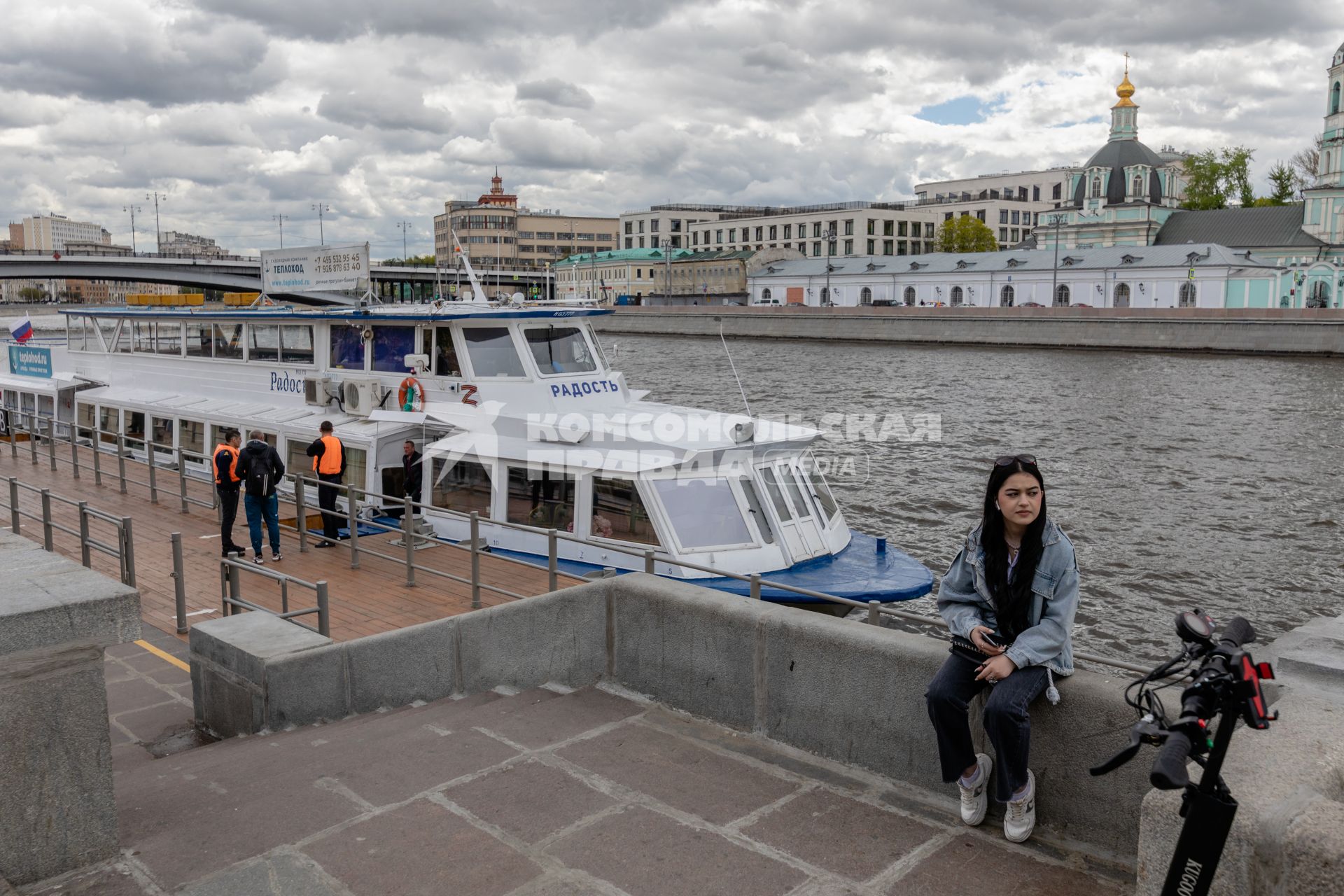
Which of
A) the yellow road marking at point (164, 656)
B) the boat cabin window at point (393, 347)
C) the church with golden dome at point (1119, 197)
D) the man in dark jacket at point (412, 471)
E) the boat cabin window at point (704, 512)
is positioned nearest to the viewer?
the yellow road marking at point (164, 656)

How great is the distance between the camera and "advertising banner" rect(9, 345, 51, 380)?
2422 cm

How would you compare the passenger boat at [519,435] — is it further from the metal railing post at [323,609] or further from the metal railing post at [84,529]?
the metal railing post at [84,529]

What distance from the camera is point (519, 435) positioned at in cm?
1381

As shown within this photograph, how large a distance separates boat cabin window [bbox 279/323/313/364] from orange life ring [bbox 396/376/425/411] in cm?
292

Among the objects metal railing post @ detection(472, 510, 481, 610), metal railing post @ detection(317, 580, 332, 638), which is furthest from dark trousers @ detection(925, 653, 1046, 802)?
metal railing post @ detection(472, 510, 481, 610)

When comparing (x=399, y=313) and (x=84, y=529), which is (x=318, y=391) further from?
(x=84, y=529)

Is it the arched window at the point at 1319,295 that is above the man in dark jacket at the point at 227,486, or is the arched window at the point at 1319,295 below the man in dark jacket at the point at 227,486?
above

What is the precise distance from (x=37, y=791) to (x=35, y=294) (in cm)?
21974

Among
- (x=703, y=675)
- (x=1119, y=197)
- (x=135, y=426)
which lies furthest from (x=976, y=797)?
(x=1119, y=197)

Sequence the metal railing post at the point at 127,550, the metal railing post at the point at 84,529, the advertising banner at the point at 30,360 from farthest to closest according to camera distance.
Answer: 1. the advertising banner at the point at 30,360
2. the metal railing post at the point at 84,529
3. the metal railing post at the point at 127,550

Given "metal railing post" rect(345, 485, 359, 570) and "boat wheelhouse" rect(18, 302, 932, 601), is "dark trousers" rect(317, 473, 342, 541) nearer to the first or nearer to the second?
"boat wheelhouse" rect(18, 302, 932, 601)

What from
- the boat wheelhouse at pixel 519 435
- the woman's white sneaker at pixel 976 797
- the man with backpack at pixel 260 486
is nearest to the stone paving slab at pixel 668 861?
the woman's white sneaker at pixel 976 797

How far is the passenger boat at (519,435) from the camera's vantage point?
12.3 m

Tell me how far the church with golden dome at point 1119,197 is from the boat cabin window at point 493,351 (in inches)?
4268
